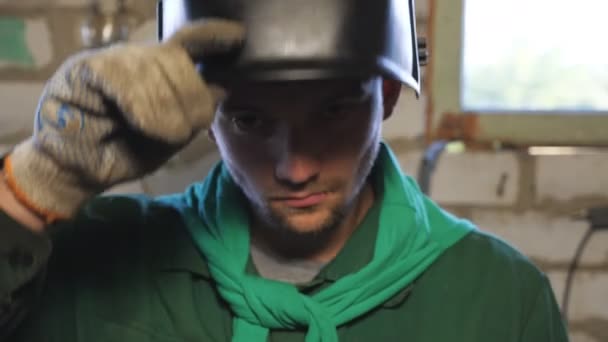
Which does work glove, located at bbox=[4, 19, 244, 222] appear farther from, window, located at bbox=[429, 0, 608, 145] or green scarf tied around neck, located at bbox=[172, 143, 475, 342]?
window, located at bbox=[429, 0, 608, 145]

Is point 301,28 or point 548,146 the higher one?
point 301,28

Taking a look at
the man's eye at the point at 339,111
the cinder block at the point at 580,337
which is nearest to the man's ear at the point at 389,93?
the man's eye at the point at 339,111

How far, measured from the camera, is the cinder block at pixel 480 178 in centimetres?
122

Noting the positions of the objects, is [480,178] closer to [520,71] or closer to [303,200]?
[520,71]

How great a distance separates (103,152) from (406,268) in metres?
0.40

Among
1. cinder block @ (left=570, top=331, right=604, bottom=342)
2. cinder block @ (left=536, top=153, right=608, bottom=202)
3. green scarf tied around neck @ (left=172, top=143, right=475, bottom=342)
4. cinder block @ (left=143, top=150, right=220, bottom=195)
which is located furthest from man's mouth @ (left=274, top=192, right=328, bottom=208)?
cinder block @ (left=570, top=331, right=604, bottom=342)

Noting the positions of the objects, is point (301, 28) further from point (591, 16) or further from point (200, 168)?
point (591, 16)

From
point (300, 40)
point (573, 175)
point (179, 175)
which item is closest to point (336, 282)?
point (300, 40)

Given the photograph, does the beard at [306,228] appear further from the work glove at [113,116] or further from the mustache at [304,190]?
the work glove at [113,116]

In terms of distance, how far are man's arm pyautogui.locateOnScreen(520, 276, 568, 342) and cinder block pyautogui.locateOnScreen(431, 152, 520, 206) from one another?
0.35 meters

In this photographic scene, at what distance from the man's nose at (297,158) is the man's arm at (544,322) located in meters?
0.34

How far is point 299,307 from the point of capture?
2.64 feet

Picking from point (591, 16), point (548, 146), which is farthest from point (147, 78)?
point (591, 16)

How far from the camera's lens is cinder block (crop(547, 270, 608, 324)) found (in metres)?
1.22
